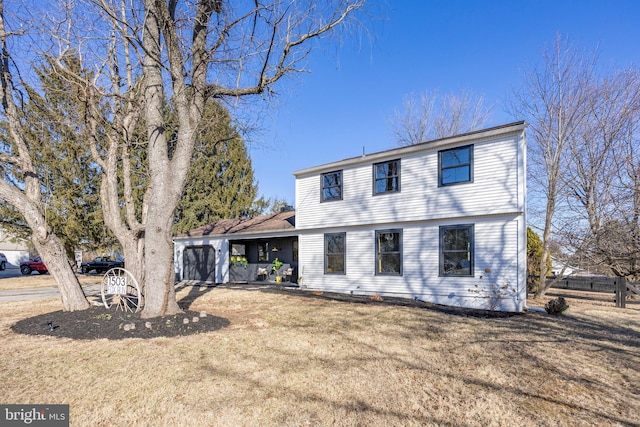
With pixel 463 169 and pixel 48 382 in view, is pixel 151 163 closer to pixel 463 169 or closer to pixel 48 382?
pixel 48 382

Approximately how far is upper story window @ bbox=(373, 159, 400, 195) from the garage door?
9.27 m

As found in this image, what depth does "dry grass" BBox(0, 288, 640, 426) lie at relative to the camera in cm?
334

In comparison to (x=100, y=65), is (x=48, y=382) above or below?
below

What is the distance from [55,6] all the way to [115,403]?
810cm

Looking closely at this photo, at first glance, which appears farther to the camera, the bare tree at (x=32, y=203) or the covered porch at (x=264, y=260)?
the covered porch at (x=264, y=260)

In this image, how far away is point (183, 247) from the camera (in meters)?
18.5

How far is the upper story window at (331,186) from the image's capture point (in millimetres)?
13191

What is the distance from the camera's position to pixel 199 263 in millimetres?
17734

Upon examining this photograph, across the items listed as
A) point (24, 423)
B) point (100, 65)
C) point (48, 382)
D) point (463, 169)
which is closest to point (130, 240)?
point (100, 65)

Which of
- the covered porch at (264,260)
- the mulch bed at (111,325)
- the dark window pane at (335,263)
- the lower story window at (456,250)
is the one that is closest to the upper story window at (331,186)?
the dark window pane at (335,263)

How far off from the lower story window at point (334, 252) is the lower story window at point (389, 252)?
1.41 meters

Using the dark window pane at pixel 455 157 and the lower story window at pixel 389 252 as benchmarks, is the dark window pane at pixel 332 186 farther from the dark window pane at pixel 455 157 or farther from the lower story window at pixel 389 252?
the dark window pane at pixel 455 157

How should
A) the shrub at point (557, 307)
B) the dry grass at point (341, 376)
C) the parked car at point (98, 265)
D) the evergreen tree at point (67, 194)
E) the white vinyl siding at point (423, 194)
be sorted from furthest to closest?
the parked car at point (98, 265) → the evergreen tree at point (67, 194) → the white vinyl siding at point (423, 194) → the shrub at point (557, 307) → the dry grass at point (341, 376)

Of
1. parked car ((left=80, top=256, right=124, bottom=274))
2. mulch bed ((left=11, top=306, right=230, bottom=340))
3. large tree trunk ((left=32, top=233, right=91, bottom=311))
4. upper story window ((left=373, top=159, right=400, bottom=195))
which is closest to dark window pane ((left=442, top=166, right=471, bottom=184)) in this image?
upper story window ((left=373, top=159, right=400, bottom=195))
